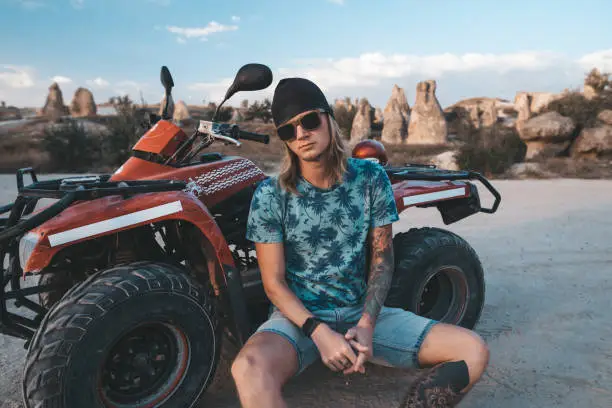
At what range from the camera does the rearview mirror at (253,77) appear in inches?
89.2

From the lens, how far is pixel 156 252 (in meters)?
2.49

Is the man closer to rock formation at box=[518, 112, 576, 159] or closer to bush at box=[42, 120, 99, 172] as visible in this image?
bush at box=[42, 120, 99, 172]

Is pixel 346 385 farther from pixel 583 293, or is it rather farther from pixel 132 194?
pixel 583 293

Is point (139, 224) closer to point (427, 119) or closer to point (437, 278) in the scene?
point (437, 278)

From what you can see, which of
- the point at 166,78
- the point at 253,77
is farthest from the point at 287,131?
the point at 166,78

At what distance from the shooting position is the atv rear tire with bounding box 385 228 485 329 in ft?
9.18

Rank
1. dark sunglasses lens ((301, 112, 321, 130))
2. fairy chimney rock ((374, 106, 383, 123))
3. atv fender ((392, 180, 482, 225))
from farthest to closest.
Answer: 1. fairy chimney rock ((374, 106, 383, 123))
2. atv fender ((392, 180, 482, 225))
3. dark sunglasses lens ((301, 112, 321, 130))

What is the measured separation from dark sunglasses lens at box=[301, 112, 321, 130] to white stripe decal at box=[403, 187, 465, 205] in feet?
3.56

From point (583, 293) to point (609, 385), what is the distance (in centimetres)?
152

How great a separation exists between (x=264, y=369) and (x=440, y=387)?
0.61m

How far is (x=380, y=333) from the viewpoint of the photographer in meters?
2.01

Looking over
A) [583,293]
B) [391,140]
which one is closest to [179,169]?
[583,293]

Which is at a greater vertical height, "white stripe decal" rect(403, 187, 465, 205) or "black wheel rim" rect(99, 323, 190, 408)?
"white stripe decal" rect(403, 187, 465, 205)

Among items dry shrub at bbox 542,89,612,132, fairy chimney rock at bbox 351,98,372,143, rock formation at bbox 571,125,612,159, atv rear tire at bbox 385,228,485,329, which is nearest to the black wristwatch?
atv rear tire at bbox 385,228,485,329
